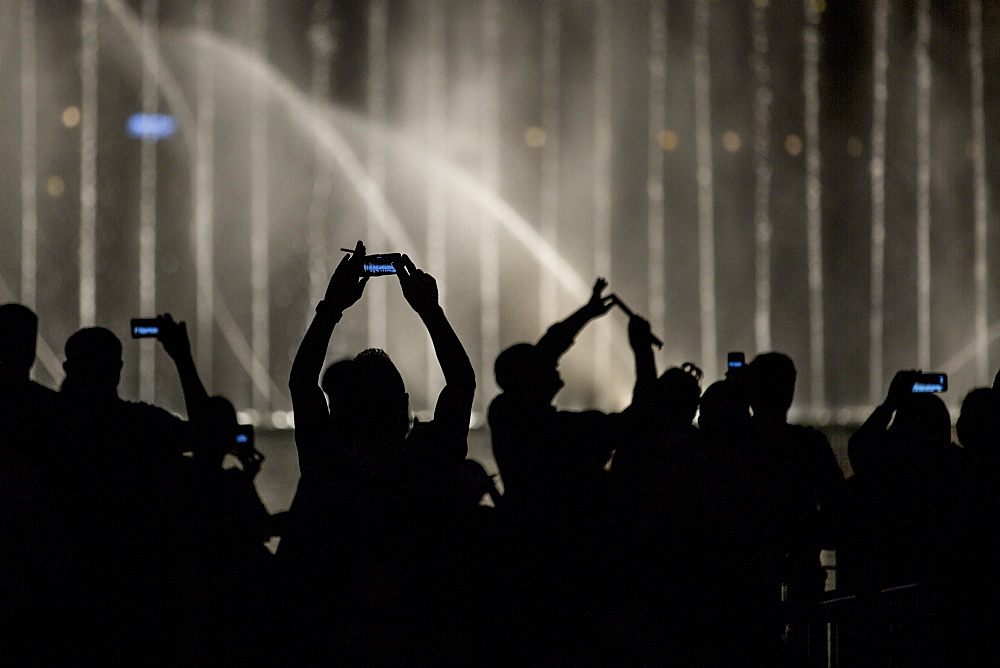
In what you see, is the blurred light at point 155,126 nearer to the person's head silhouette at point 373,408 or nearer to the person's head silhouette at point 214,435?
the person's head silhouette at point 214,435

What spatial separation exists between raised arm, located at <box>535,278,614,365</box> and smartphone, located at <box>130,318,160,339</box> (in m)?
0.94

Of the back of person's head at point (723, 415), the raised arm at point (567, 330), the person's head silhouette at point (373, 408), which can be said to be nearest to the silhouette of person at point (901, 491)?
the back of person's head at point (723, 415)

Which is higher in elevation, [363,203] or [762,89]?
[762,89]

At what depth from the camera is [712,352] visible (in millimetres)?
16969

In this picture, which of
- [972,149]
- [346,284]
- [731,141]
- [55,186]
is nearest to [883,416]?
[346,284]

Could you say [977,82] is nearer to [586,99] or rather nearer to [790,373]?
[586,99]

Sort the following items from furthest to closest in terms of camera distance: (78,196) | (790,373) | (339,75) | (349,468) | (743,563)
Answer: (339,75) → (78,196) → (790,373) → (743,563) → (349,468)

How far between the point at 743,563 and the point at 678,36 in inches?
608

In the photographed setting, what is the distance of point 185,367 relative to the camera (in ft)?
9.26

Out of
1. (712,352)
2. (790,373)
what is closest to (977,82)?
(712,352)

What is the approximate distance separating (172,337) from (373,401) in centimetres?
91

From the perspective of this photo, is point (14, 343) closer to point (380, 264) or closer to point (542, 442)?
point (380, 264)

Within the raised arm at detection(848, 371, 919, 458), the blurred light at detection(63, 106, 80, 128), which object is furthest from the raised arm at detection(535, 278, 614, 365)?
the blurred light at detection(63, 106, 80, 128)

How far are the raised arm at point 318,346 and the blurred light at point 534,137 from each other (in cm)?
1450
